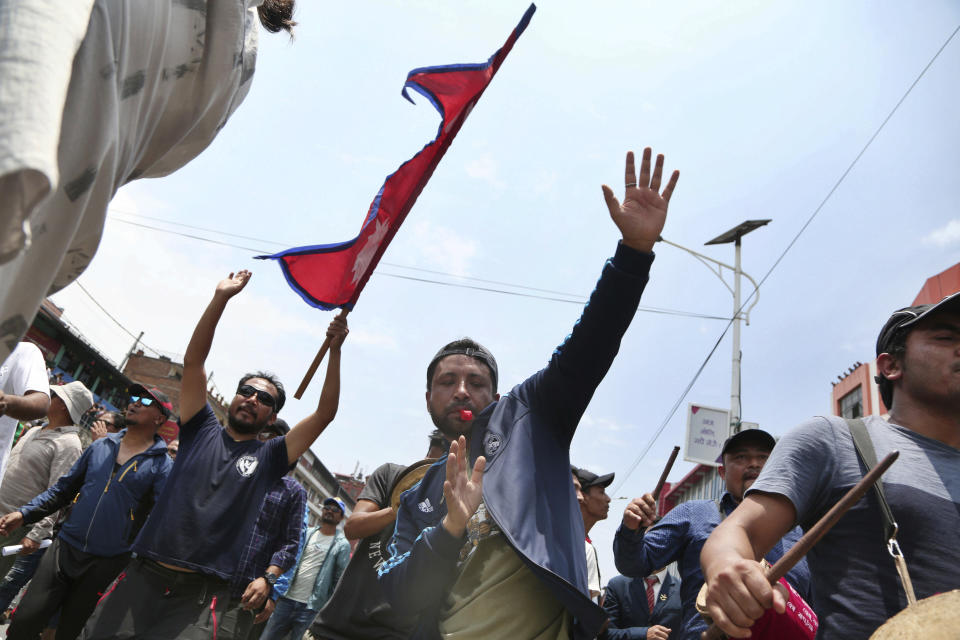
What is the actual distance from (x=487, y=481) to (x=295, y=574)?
7255 mm

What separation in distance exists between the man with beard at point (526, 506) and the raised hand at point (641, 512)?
1.13 meters

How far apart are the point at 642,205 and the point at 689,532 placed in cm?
235

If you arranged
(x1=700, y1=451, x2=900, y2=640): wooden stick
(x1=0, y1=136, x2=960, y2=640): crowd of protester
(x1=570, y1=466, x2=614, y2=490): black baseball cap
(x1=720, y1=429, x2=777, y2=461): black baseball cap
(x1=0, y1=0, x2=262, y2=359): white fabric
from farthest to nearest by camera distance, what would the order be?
(x1=570, y1=466, x2=614, y2=490): black baseball cap → (x1=720, y1=429, x2=777, y2=461): black baseball cap → (x1=0, y1=136, x2=960, y2=640): crowd of protester → (x1=700, y1=451, x2=900, y2=640): wooden stick → (x1=0, y1=0, x2=262, y2=359): white fabric

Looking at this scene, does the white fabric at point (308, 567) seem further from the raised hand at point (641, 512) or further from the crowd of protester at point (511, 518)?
the raised hand at point (641, 512)

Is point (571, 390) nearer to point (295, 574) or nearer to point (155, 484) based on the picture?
point (155, 484)

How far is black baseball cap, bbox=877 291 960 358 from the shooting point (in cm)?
207

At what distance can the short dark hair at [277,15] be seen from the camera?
6.19 feet

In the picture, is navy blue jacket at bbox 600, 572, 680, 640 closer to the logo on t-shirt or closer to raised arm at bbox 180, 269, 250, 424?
the logo on t-shirt

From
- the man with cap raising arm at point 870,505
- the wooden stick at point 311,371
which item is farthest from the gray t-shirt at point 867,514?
the wooden stick at point 311,371

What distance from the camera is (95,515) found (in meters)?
4.76

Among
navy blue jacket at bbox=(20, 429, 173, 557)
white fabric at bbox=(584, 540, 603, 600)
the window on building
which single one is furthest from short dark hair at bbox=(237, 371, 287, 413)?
the window on building

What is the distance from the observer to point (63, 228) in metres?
1.10

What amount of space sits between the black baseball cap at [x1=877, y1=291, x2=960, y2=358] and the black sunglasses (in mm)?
3329

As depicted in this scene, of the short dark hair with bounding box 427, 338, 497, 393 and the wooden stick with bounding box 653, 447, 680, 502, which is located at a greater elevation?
the short dark hair with bounding box 427, 338, 497, 393
